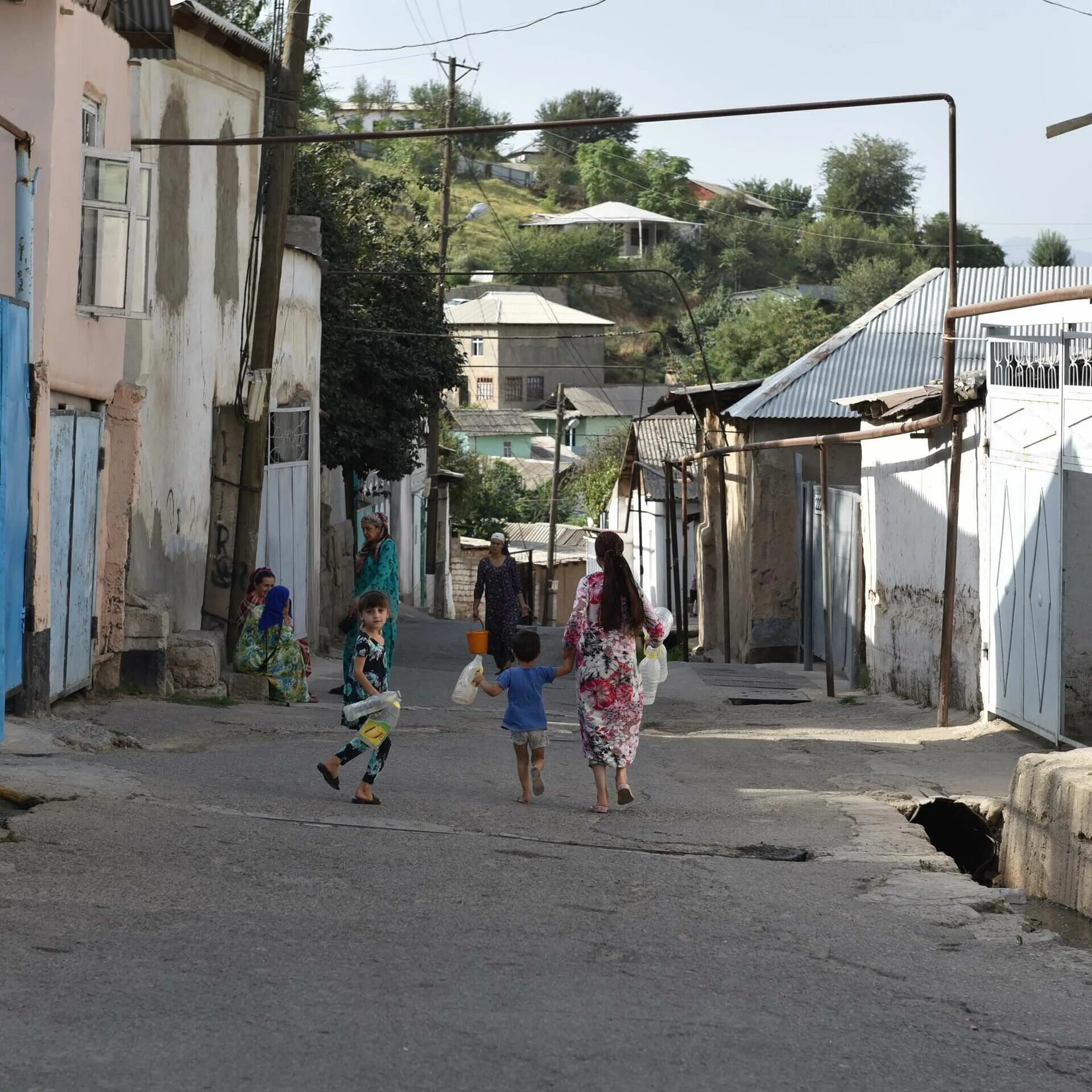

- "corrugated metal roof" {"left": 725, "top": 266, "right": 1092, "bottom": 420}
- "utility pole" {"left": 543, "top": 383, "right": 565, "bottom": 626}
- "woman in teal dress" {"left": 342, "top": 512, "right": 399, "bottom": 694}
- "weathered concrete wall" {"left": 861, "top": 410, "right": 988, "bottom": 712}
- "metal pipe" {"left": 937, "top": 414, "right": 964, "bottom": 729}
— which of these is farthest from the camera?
"utility pole" {"left": 543, "top": 383, "right": 565, "bottom": 626}

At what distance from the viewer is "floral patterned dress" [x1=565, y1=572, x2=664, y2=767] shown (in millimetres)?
8156

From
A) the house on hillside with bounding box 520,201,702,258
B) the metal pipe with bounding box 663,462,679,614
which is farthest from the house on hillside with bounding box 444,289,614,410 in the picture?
the metal pipe with bounding box 663,462,679,614

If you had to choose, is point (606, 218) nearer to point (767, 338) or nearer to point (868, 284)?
point (868, 284)

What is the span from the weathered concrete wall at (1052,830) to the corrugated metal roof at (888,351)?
11.4 m

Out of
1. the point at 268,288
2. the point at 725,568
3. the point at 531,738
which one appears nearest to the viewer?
the point at 531,738

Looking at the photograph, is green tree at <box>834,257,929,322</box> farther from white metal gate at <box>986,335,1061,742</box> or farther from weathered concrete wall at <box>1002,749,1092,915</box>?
weathered concrete wall at <box>1002,749,1092,915</box>

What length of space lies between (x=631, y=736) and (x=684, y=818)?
524 millimetres

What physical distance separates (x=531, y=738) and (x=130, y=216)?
16.4 ft

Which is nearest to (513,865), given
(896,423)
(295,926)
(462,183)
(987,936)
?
(295,926)

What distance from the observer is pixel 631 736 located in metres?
8.21

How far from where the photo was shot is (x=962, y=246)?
8312 centimetres

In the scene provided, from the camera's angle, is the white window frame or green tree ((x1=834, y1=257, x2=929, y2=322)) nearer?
the white window frame

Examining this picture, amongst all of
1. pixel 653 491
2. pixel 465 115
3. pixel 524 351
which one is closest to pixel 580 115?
pixel 465 115

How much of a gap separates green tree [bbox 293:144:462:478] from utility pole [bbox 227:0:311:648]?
8.53m
